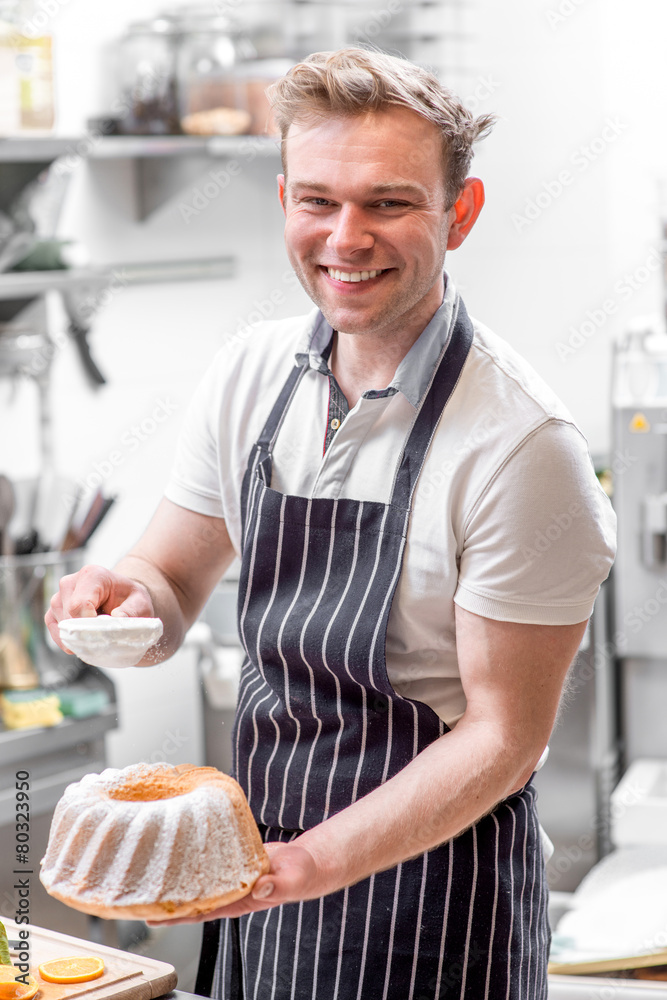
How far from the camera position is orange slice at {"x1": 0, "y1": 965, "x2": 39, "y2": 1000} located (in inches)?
41.6

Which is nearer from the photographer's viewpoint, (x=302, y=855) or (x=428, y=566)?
(x=302, y=855)

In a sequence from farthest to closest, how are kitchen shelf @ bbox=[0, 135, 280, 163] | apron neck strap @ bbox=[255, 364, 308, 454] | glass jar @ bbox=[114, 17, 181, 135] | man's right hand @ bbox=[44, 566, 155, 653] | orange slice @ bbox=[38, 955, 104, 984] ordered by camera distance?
1. glass jar @ bbox=[114, 17, 181, 135]
2. kitchen shelf @ bbox=[0, 135, 280, 163]
3. apron neck strap @ bbox=[255, 364, 308, 454]
4. man's right hand @ bbox=[44, 566, 155, 653]
5. orange slice @ bbox=[38, 955, 104, 984]

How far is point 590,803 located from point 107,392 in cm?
137

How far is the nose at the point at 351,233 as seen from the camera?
115 centimetres

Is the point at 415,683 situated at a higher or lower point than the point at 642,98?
lower

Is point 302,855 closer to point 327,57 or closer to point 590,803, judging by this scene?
point 327,57

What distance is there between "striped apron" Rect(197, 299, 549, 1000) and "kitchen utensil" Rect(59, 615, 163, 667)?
0.51 feet

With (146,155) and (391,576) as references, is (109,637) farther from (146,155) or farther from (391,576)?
(146,155)

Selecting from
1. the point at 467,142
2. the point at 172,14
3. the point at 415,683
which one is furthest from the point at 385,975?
the point at 172,14

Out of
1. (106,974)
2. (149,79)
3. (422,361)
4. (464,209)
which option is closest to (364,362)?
(422,361)

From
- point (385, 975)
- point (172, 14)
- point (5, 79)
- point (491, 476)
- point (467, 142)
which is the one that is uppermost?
point (172, 14)

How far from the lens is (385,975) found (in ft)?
4.07

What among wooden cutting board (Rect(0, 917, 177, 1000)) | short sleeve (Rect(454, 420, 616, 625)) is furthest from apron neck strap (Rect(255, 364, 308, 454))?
wooden cutting board (Rect(0, 917, 177, 1000))

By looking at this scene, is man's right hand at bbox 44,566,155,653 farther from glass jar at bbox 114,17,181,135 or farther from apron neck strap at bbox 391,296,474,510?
glass jar at bbox 114,17,181,135
